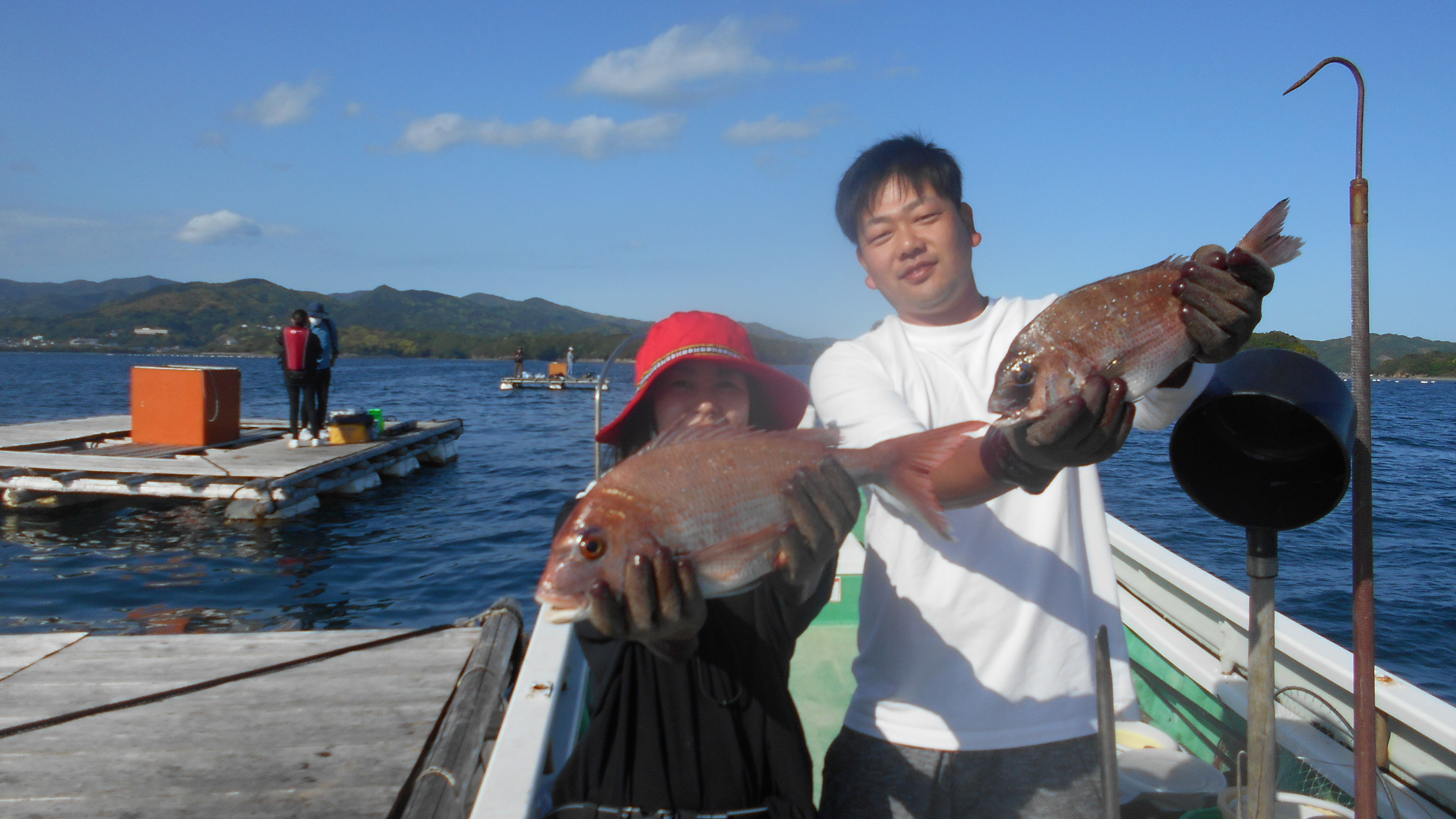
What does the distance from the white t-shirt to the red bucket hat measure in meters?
0.21

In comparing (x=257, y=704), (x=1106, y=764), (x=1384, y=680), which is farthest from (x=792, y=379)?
(x=257, y=704)

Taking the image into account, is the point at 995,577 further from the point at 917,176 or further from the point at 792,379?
the point at 917,176

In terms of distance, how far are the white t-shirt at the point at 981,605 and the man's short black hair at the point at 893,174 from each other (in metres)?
0.53

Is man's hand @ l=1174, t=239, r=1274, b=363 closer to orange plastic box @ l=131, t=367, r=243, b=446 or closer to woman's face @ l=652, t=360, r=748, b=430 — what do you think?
woman's face @ l=652, t=360, r=748, b=430

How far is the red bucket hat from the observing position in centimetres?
225

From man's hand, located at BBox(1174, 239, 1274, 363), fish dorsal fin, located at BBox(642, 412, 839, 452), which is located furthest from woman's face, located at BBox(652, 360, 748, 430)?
man's hand, located at BBox(1174, 239, 1274, 363)

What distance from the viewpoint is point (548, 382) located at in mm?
48656

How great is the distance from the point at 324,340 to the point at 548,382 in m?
33.6

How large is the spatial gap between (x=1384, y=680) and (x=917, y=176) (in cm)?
271

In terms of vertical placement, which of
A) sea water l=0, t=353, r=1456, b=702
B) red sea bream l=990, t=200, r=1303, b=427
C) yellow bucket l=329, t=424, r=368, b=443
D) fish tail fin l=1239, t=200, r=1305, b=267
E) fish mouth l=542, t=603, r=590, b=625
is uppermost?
fish tail fin l=1239, t=200, r=1305, b=267

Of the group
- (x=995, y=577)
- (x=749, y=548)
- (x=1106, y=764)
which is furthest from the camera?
(x=995, y=577)

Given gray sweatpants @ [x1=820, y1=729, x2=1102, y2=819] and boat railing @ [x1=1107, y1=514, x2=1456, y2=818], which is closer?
gray sweatpants @ [x1=820, y1=729, x2=1102, y2=819]

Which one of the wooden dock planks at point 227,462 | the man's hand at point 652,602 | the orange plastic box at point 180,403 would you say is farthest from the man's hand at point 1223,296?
the orange plastic box at point 180,403

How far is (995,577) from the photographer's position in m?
2.13
